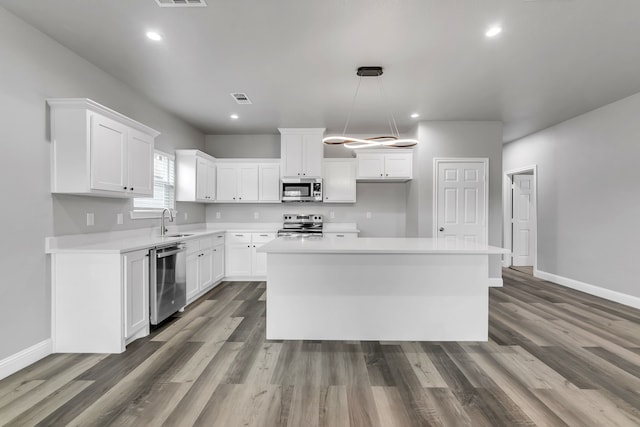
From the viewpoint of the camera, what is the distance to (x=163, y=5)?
7.35 ft

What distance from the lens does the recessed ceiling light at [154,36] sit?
260 centimetres

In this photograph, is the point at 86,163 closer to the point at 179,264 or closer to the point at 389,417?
the point at 179,264

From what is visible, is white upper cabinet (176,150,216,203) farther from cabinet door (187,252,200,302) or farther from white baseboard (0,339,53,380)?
white baseboard (0,339,53,380)

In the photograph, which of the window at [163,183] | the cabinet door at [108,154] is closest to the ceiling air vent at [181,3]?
the cabinet door at [108,154]

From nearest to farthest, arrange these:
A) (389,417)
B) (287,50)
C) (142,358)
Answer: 1. (389,417)
2. (142,358)
3. (287,50)

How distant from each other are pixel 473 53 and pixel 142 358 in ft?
13.8

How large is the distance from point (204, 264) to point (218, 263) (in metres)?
0.56

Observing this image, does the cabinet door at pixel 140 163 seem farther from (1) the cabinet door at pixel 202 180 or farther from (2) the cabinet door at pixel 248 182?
(2) the cabinet door at pixel 248 182

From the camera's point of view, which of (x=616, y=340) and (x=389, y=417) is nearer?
(x=389, y=417)

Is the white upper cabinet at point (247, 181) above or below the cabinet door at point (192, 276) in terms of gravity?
above

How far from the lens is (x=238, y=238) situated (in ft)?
17.5

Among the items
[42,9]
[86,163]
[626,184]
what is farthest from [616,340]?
[42,9]

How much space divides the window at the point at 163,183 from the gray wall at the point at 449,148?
4.09 meters

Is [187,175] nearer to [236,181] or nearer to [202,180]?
[202,180]
